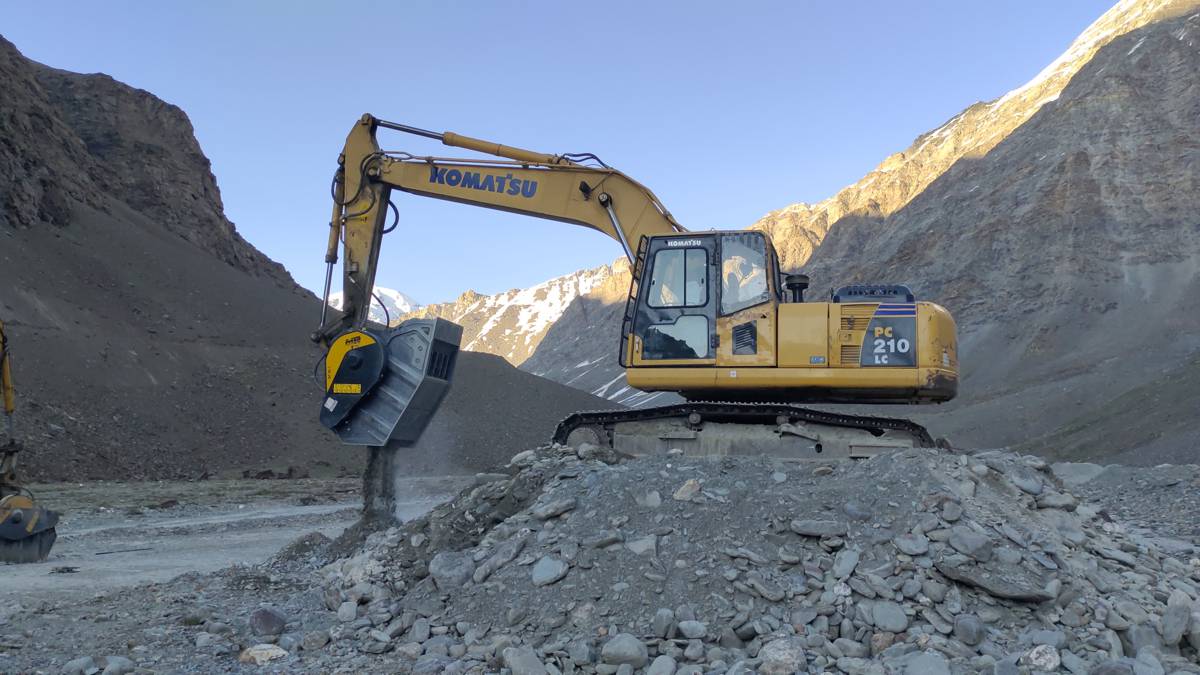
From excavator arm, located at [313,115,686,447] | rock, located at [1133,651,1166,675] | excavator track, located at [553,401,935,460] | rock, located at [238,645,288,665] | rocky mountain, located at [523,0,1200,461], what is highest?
rocky mountain, located at [523,0,1200,461]

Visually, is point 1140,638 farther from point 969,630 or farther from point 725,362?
point 725,362

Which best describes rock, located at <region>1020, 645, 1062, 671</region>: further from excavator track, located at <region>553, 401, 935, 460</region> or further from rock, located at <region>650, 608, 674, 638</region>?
excavator track, located at <region>553, 401, 935, 460</region>

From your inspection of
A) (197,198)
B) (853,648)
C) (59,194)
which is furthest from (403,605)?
(197,198)

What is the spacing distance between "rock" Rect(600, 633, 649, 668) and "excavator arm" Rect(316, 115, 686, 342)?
5.23 meters

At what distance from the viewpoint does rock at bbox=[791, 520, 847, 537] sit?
21.2ft

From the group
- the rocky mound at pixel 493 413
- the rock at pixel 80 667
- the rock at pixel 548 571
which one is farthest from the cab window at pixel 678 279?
the rocky mound at pixel 493 413

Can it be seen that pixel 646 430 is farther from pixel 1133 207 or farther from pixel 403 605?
pixel 1133 207

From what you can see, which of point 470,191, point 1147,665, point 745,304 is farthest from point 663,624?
point 470,191

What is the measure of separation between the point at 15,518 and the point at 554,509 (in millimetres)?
7476

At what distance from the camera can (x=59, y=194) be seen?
1650 inches

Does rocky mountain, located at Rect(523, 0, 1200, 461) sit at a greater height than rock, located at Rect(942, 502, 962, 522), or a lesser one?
greater

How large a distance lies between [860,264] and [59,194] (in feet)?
171

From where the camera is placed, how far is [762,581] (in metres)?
6.14

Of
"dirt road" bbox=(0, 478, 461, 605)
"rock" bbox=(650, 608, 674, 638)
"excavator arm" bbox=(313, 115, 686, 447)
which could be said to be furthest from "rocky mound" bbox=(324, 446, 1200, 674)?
"dirt road" bbox=(0, 478, 461, 605)
